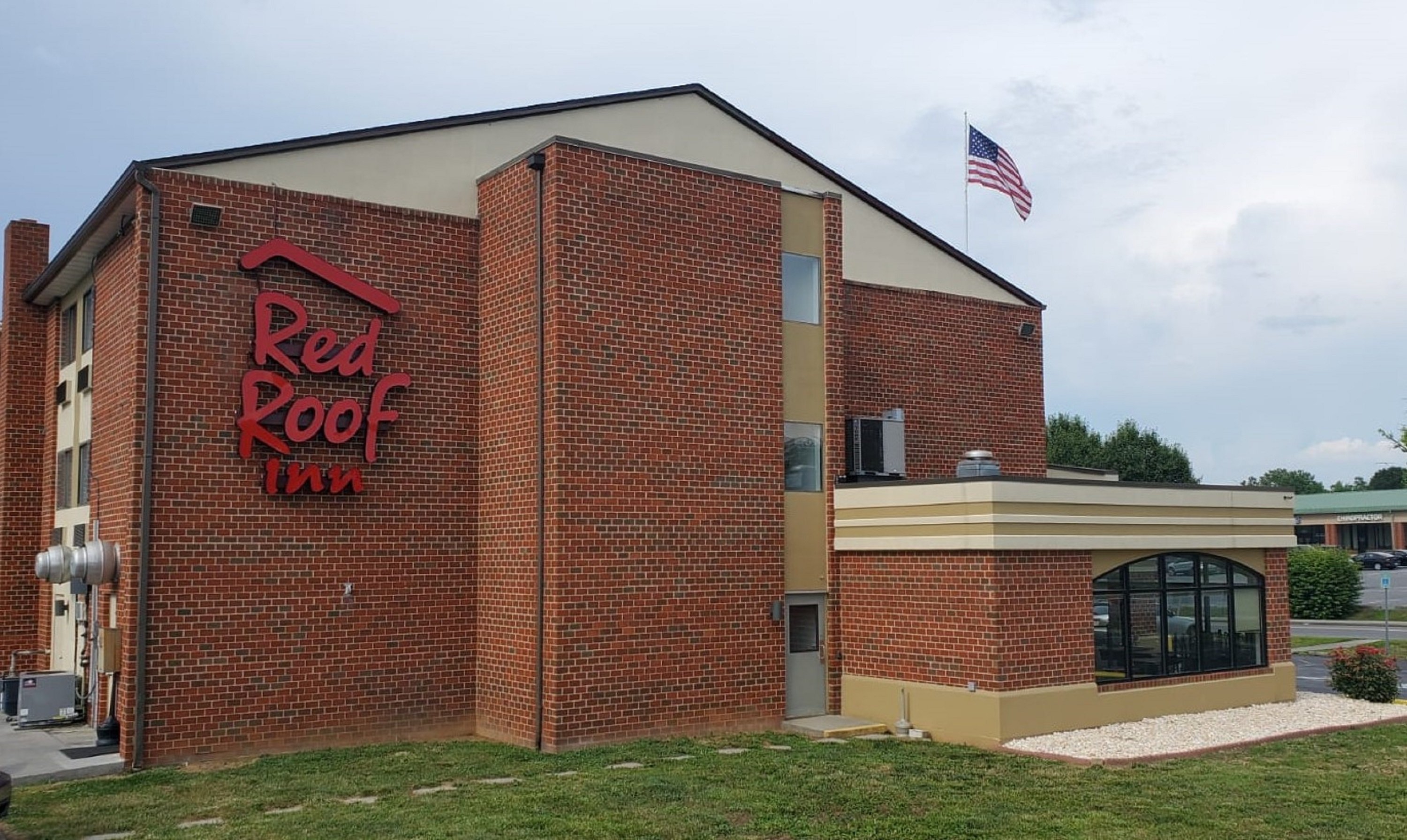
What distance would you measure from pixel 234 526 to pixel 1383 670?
17.8 m

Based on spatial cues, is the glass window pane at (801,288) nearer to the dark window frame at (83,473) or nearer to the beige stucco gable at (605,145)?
the beige stucco gable at (605,145)

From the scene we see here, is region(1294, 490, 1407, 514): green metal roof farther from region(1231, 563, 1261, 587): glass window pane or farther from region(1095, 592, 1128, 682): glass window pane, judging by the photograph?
region(1095, 592, 1128, 682): glass window pane

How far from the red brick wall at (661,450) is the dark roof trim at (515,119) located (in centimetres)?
250

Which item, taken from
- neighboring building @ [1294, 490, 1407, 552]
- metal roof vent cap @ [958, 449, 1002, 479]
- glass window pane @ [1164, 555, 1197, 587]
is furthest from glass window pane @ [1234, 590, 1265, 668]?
neighboring building @ [1294, 490, 1407, 552]

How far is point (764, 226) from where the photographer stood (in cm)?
1789

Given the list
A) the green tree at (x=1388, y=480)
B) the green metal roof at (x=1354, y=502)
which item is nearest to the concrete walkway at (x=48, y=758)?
the green metal roof at (x=1354, y=502)

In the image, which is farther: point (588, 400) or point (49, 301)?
point (49, 301)

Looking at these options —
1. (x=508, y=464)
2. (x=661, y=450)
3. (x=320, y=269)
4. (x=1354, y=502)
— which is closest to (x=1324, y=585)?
(x=661, y=450)

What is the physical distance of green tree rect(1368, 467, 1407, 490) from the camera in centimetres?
12294

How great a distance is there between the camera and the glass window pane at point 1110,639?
16.9 metres

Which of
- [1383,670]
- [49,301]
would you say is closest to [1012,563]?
[1383,670]

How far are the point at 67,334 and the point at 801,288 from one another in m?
13.2

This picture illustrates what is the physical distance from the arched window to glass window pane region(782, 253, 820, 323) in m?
5.79

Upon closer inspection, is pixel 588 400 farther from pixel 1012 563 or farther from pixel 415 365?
pixel 1012 563
